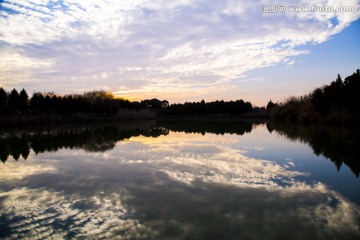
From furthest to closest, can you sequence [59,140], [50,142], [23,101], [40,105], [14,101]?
[40,105] < [23,101] < [14,101] < [59,140] < [50,142]

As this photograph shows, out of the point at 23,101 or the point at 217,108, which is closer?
the point at 23,101

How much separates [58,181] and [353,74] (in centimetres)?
3382

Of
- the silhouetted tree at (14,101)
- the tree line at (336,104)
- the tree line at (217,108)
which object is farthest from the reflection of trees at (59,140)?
the tree line at (217,108)

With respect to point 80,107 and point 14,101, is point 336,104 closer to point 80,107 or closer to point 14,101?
point 80,107

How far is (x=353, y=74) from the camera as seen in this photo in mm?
30938

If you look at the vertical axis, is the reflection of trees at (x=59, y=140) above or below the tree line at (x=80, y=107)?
below

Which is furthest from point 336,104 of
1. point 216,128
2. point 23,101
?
point 23,101

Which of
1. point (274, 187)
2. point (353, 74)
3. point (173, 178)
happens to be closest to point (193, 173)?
point (173, 178)

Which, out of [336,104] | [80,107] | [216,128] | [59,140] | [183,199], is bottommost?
[216,128]

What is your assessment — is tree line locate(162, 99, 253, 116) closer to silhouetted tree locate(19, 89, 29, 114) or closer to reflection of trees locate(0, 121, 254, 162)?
silhouetted tree locate(19, 89, 29, 114)

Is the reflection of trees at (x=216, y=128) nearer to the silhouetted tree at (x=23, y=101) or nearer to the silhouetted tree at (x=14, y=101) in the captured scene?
the silhouetted tree at (x=23, y=101)

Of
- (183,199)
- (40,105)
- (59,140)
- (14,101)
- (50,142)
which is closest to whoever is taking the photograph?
(183,199)

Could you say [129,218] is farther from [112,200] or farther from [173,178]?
[173,178]

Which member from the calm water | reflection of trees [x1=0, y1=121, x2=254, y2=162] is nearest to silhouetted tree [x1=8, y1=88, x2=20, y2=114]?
reflection of trees [x1=0, y1=121, x2=254, y2=162]
